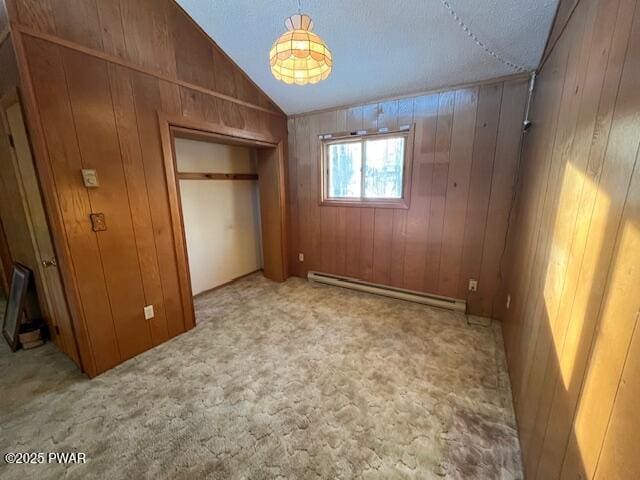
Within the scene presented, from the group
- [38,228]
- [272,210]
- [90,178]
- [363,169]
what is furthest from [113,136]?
[363,169]

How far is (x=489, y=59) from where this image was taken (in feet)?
6.99

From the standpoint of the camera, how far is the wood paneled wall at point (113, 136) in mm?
1616

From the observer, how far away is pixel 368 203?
3.13m

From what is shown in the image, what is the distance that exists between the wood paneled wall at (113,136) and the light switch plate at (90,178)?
0.09ft

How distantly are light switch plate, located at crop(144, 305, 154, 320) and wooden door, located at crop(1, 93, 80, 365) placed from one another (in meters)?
0.46

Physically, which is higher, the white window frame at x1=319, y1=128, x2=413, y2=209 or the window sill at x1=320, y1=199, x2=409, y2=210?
the white window frame at x1=319, y1=128, x2=413, y2=209

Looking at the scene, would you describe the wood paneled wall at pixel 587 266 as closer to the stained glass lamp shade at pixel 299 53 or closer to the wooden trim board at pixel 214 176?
the stained glass lamp shade at pixel 299 53

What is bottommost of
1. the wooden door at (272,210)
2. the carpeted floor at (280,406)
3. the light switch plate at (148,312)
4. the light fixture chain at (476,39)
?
the carpeted floor at (280,406)

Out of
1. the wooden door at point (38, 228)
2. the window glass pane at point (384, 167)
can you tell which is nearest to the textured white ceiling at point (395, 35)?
the window glass pane at point (384, 167)

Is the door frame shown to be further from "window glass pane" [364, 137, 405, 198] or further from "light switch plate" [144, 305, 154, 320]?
"window glass pane" [364, 137, 405, 198]

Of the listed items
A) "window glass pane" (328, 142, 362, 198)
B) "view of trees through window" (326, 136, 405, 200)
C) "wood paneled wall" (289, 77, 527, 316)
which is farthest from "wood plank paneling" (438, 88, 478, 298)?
"window glass pane" (328, 142, 362, 198)

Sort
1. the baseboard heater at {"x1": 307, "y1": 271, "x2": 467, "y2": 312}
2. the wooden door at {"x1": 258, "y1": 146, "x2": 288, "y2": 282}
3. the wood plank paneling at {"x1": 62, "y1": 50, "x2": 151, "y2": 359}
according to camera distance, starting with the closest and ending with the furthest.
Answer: the wood plank paneling at {"x1": 62, "y1": 50, "x2": 151, "y2": 359}
the baseboard heater at {"x1": 307, "y1": 271, "x2": 467, "y2": 312}
the wooden door at {"x1": 258, "y1": 146, "x2": 288, "y2": 282}

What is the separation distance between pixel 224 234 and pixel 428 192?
260cm

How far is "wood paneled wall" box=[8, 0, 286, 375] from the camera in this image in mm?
1616
